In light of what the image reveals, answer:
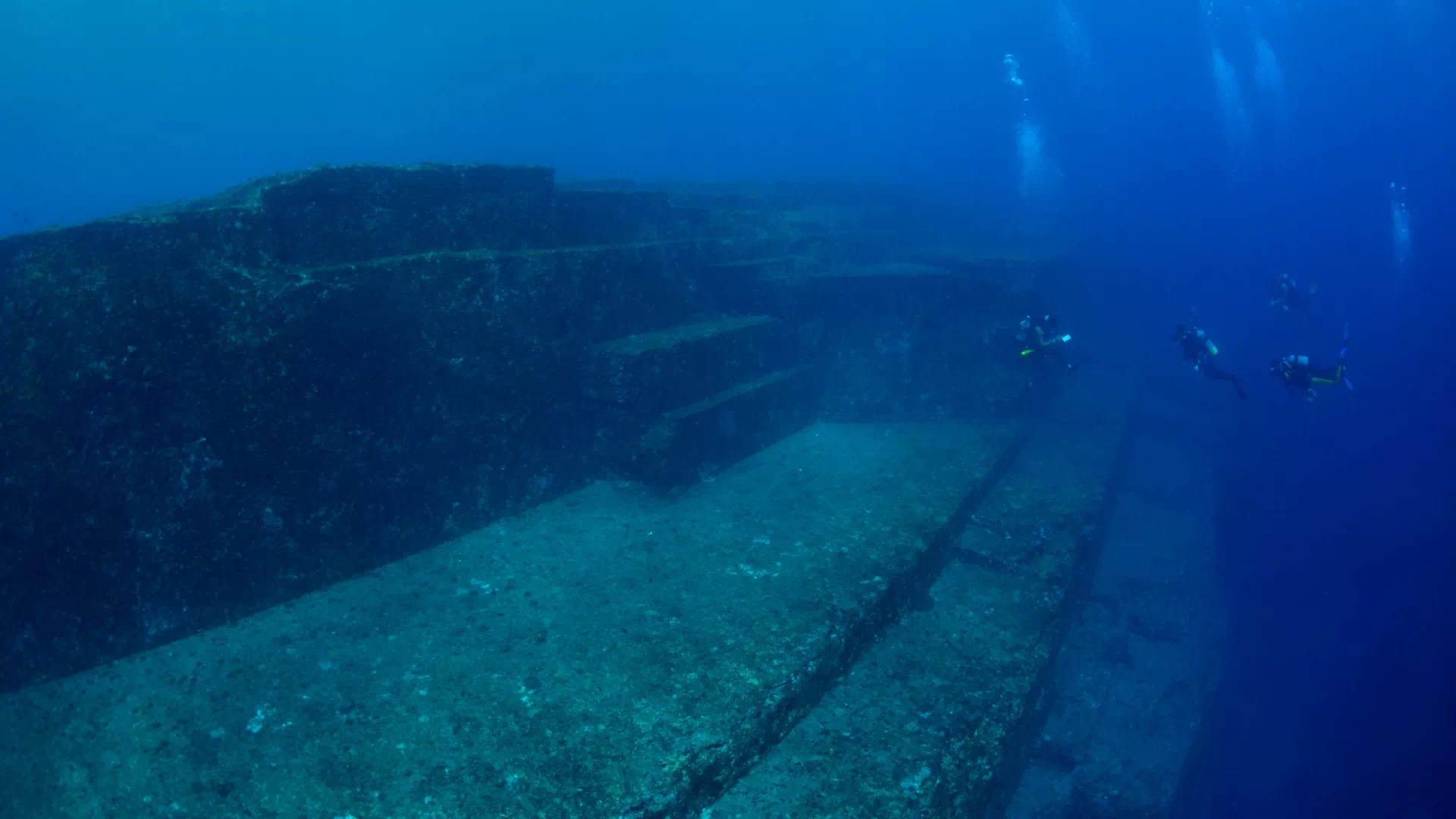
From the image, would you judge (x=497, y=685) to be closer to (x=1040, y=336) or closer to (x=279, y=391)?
(x=279, y=391)

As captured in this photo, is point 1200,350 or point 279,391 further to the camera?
point 1200,350

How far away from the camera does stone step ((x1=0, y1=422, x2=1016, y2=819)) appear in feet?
9.61

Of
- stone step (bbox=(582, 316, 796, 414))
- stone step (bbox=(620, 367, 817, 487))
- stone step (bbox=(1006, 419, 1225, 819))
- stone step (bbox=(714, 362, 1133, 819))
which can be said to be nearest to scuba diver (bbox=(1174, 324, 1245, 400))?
stone step (bbox=(1006, 419, 1225, 819))

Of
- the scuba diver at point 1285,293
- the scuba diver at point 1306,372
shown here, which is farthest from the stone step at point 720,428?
the scuba diver at point 1285,293

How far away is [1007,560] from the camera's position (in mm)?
5734

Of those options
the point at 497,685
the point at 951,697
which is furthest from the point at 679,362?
the point at 951,697

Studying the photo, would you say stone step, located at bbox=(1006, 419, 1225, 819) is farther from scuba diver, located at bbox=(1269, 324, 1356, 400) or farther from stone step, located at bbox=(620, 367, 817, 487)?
stone step, located at bbox=(620, 367, 817, 487)

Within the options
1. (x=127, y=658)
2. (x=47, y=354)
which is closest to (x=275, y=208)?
(x=47, y=354)

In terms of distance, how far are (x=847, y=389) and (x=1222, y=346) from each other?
30.4 metres

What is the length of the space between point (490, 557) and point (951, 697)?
3451 millimetres

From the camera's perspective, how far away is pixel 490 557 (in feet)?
15.7

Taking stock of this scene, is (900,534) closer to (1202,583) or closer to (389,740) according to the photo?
(389,740)

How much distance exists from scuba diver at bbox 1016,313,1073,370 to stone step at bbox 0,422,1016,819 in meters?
4.71

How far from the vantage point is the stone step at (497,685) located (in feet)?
9.61
